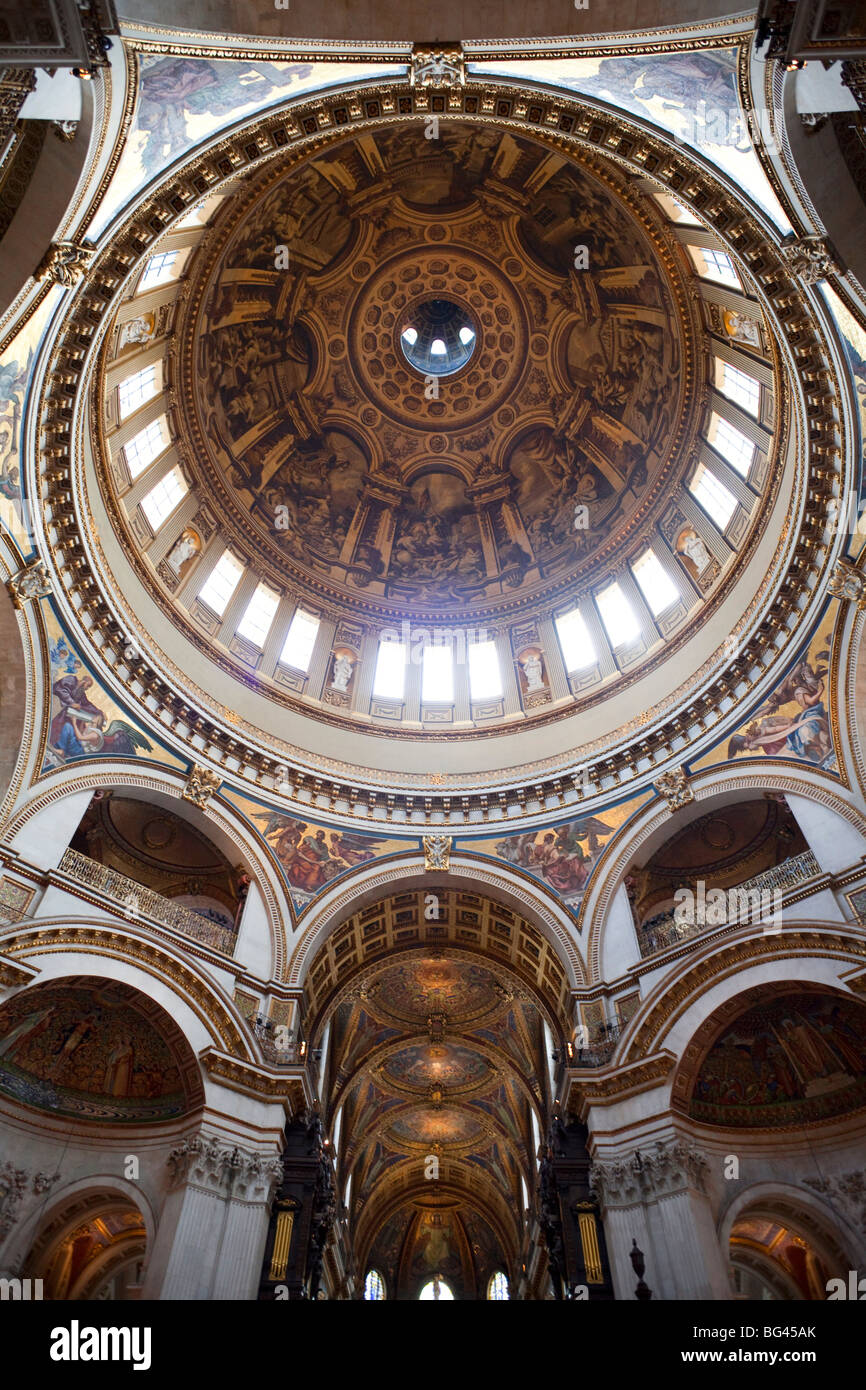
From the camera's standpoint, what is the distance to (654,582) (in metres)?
24.2

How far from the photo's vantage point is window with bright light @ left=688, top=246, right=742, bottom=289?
18422 mm

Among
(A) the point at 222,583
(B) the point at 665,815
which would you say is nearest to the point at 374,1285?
(B) the point at 665,815

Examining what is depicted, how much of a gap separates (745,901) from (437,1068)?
17809 mm

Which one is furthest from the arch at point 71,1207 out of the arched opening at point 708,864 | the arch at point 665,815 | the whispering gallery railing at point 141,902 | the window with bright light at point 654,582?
the window with bright light at point 654,582

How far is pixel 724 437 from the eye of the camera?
22.1 metres

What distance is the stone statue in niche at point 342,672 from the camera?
2495 centimetres

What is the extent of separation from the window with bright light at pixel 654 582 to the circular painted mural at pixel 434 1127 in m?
21.2

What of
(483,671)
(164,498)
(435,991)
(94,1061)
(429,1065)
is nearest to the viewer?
(94,1061)

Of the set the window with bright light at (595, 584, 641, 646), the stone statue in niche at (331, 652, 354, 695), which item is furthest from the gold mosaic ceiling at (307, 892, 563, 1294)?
the window with bright light at (595, 584, 641, 646)

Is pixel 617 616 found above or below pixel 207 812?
above

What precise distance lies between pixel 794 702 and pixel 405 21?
45.7 ft

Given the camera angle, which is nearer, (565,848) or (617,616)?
(565,848)

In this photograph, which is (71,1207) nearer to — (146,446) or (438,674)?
(438,674)
